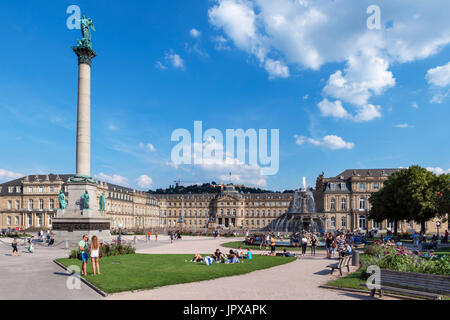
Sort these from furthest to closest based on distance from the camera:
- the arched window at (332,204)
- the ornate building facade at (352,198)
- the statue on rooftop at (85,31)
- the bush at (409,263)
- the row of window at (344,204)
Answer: the arched window at (332,204)
the row of window at (344,204)
the ornate building facade at (352,198)
the statue on rooftop at (85,31)
the bush at (409,263)

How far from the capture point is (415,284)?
12500mm

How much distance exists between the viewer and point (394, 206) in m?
56.3

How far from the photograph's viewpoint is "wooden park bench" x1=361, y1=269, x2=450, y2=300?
38.8 feet

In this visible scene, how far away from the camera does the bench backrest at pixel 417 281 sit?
11.8 meters

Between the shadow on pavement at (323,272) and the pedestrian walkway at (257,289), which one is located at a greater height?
the pedestrian walkway at (257,289)

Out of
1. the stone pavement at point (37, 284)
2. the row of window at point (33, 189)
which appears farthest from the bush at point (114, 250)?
the row of window at point (33, 189)

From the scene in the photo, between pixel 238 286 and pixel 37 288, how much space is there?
8.29 m

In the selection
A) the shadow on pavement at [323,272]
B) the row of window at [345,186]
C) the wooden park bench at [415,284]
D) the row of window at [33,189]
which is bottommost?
the shadow on pavement at [323,272]

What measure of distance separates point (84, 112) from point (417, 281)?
1487 inches

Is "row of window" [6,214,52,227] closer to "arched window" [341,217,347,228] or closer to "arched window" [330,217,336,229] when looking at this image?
"arched window" [330,217,336,229]

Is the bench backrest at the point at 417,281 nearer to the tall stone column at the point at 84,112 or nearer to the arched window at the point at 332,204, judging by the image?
the tall stone column at the point at 84,112

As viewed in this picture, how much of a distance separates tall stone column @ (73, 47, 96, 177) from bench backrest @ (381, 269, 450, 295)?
34.6 m

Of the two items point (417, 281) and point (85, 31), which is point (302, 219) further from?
point (85, 31)

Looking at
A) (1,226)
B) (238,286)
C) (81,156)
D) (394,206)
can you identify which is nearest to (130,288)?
(238,286)
